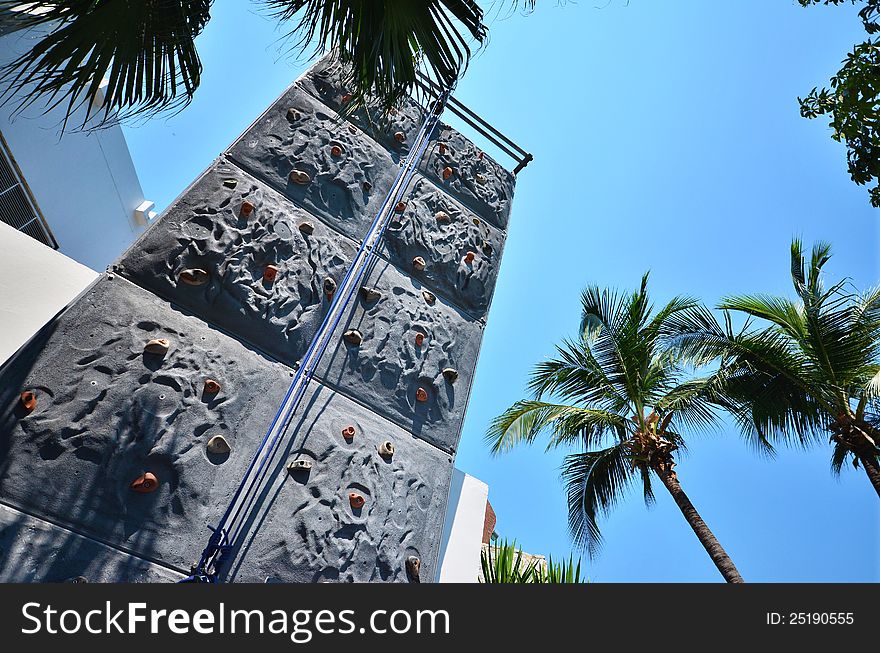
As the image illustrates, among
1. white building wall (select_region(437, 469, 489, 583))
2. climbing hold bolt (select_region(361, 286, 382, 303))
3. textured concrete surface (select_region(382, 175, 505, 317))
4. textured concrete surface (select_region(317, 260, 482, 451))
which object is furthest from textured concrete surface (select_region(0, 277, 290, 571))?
white building wall (select_region(437, 469, 489, 583))

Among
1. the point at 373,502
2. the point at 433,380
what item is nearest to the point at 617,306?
the point at 433,380

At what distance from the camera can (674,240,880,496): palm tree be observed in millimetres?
8078

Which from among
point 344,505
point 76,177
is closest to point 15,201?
point 76,177

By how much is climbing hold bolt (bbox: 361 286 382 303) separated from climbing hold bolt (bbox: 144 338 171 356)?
5.09ft

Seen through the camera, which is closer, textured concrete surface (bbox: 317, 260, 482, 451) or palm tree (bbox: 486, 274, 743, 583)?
textured concrete surface (bbox: 317, 260, 482, 451)

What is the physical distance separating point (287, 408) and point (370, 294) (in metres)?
1.18

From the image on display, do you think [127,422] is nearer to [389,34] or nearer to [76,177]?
[389,34]

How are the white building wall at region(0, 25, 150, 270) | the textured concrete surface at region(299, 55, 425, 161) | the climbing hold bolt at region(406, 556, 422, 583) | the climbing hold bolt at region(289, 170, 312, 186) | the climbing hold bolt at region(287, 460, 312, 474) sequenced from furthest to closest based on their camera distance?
the white building wall at region(0, 25, 150, 270) → the textured concrete surface at region(299, 55, 425, 161) → the climbing hold bolt at region(289, 170, 312, 186) → the climbing hold bolt at region(406, 556, 422, 583) → the climbing hold bolt at region(287, 460, 312, 474)

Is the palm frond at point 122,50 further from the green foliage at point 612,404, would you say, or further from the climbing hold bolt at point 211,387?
the green foliage at point 612,404

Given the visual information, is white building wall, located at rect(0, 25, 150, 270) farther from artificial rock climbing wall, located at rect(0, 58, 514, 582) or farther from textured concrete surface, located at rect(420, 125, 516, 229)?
textured concrete surface, located at rect(420, 125, 516, 229)

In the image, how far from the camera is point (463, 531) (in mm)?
6039

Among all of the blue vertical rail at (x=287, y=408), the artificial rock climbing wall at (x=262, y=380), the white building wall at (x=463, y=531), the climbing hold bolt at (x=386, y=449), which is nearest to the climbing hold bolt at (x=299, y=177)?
the artificial rock climbing wall at (x=262, y=380)

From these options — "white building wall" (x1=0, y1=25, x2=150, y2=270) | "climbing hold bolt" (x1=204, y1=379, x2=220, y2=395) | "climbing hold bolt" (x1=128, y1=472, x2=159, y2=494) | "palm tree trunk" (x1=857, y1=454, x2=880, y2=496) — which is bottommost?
"climbing hold bolt" (x1=128, y1=472, x2=159, y2=494)
